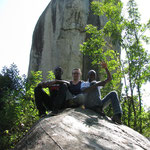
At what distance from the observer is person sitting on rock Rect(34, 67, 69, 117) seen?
4.32 meters

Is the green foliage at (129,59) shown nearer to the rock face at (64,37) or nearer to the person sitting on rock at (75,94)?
the person sitting on rock at (75,94)

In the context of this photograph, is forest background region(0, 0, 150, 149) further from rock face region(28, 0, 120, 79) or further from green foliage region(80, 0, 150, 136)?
rock face region(28, 0, 120, 79)

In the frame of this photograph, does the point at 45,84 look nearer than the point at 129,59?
Yes

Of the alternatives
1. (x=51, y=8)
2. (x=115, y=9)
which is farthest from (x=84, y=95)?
(x=51, y=8)

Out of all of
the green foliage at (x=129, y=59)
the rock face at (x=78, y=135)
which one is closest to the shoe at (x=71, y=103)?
the rock face at (x=78, y=135)

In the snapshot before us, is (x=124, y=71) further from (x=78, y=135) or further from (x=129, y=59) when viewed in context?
(x=78, y=135)

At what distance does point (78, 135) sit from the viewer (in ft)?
10.2

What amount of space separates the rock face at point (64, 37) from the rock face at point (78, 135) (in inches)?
324

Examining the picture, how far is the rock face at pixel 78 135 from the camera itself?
9.48ft

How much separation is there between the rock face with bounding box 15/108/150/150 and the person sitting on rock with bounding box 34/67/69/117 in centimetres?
41

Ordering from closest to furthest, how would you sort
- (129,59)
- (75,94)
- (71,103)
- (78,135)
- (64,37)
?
(78,135) < (71,103) < (75,94) < (129,59) < (64,37)

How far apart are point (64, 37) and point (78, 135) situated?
1032 centimetres

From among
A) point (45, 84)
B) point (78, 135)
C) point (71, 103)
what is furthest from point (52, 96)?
→ point (78, 135)

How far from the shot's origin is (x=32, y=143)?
316 cm
